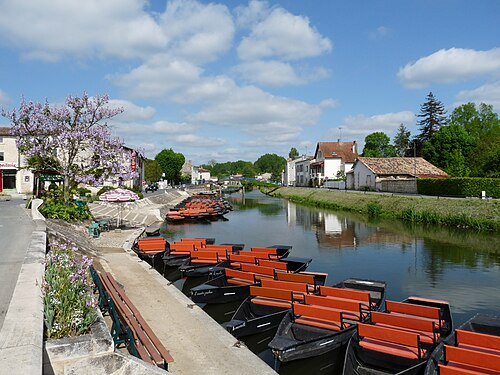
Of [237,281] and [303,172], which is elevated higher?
[303,172]

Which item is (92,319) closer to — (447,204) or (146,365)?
(146,365)

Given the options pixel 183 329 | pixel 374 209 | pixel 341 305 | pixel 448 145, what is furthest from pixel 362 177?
pixel 183 329

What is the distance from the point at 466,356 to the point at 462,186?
35.1 m

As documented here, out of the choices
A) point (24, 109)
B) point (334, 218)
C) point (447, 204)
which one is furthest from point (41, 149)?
point (447, 204)

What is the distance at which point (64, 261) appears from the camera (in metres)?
7.21

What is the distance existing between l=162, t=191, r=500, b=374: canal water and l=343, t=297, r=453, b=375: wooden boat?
0.87m

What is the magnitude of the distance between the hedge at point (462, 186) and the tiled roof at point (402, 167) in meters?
11.6

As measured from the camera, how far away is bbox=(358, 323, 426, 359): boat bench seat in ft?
23.8

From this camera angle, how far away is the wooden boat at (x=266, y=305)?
358 inches

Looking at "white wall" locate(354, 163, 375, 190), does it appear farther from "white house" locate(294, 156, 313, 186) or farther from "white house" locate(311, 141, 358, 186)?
"white house" locate(294, 156, 313, 186)

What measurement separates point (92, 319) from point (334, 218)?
34.9 meters

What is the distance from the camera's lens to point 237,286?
37.8 ft

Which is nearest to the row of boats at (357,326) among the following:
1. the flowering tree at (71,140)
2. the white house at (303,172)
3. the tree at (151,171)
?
the flowering tree at (71,140)

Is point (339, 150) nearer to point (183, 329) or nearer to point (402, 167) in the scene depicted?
point (402, 167)
